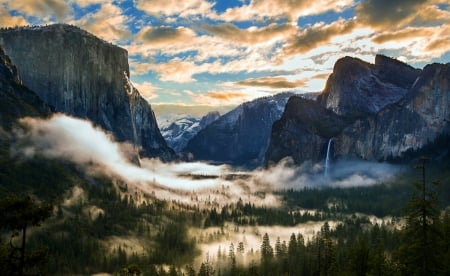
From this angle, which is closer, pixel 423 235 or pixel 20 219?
pixel 20 219

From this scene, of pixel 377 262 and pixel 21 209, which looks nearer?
pixel 21 209

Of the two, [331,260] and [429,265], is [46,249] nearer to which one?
[429,265]

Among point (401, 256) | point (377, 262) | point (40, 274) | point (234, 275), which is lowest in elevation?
point (234, 275)

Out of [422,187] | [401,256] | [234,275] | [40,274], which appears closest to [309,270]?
[234,275]

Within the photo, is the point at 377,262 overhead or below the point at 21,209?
below

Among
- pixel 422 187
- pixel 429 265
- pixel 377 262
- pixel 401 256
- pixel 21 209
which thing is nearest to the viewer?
pixel 21 209

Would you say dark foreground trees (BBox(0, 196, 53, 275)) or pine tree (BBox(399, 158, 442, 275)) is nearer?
dark foreground trees (BBox(0, 196, 53, 275))

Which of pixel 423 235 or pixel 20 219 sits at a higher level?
pixel 20 219

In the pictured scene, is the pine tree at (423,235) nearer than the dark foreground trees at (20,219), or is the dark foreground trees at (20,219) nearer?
the dark foreground trees at (20,219)

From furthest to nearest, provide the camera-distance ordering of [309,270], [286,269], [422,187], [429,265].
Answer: [286,269], [309,270], [429,265], [422,187]
